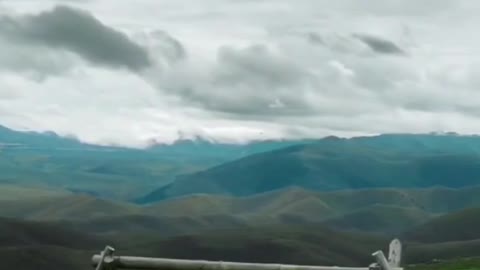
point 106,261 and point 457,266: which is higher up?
point 457,266

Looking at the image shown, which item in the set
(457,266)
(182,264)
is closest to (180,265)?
(182,264)

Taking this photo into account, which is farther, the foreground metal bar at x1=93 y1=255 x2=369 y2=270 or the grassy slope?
the grassy slope

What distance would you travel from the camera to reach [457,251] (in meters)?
196

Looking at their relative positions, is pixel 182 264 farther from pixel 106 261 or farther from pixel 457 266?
pixel 457 266

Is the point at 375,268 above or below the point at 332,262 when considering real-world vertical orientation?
below

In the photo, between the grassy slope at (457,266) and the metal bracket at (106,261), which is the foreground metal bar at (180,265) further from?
the grassy slope at (457,266)

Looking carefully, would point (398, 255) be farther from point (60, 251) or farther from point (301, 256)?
point (301, 256)

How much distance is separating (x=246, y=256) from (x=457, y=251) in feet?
163

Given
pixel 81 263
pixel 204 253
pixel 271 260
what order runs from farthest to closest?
pixel 204 253
pixel 271 260
pixel 81 263

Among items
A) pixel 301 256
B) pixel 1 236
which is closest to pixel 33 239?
pixel 1 236

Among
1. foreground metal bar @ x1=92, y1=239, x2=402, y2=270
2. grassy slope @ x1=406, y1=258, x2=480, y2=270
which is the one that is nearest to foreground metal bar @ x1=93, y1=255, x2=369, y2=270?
foreground metal bar @ x1=92, y1=239, x2=402, y2=270

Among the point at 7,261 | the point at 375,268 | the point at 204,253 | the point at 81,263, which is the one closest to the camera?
the point at 375,268

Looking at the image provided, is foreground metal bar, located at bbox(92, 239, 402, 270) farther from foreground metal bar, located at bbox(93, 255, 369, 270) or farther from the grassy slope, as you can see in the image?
the grassy slope

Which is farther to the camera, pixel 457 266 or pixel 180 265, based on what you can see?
pixel 457 266
